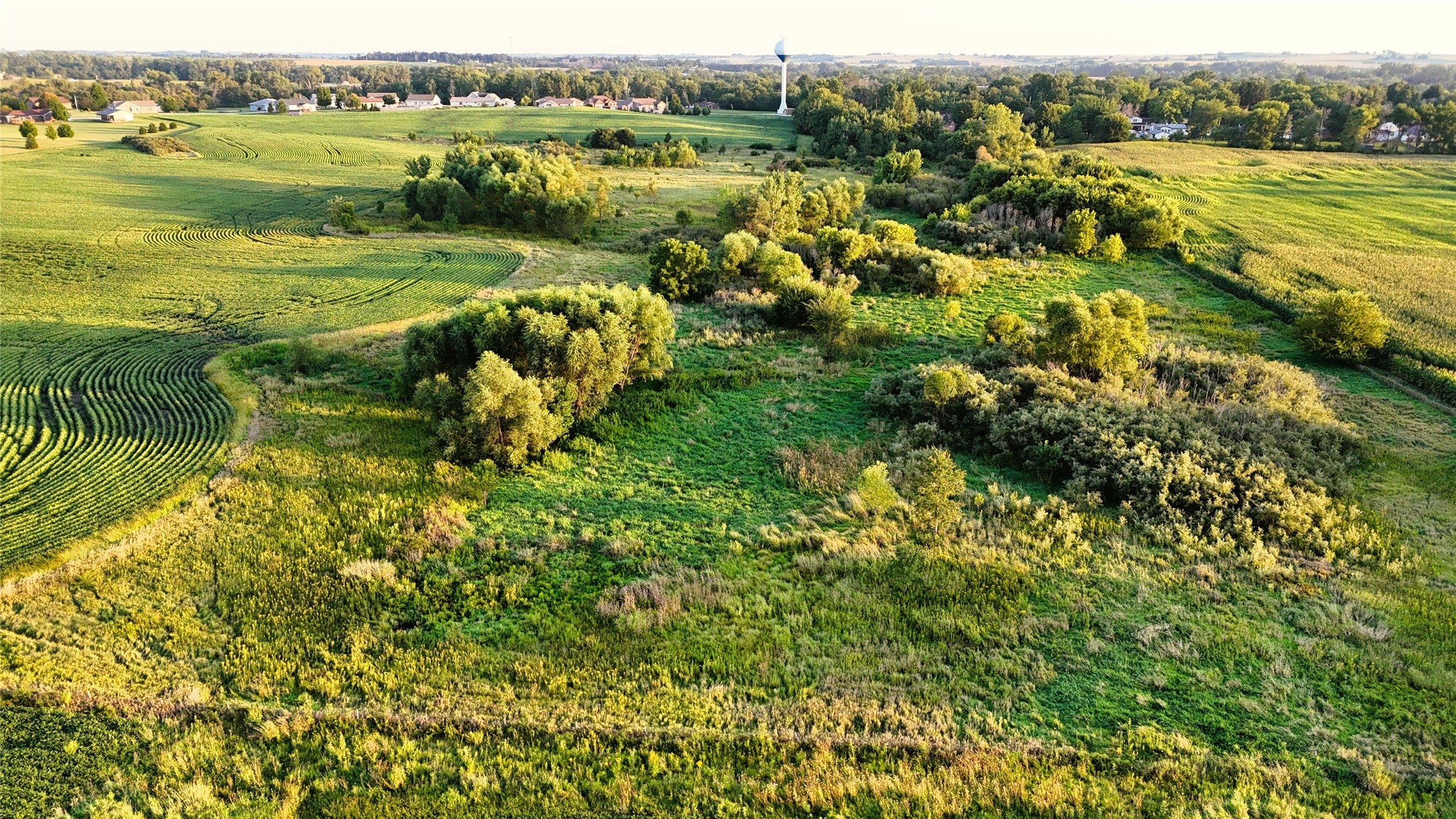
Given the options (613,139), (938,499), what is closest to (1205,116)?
(613,139)

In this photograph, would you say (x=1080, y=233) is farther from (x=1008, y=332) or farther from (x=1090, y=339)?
(x=1090, y=339)

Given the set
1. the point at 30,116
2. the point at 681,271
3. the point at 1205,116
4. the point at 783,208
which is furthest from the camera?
the point at 30,116

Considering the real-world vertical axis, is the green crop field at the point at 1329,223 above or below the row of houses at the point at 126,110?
below

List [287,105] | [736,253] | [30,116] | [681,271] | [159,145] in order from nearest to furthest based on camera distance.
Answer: [681,271] < [736,253] < [159,145] < [30,116] < [287,105]

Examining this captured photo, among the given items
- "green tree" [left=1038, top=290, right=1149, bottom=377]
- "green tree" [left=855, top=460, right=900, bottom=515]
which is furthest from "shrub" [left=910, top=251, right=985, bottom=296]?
"green tree" [left=855, top=460, right=900, bottom=515]

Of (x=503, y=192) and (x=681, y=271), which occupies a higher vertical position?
(x=503, y=192)

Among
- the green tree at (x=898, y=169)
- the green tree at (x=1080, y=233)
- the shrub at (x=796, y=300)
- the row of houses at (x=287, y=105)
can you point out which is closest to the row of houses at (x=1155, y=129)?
the green tree at (x=898, y=169)

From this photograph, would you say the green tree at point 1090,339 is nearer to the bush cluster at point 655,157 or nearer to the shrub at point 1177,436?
the shrub at point 1177,436
